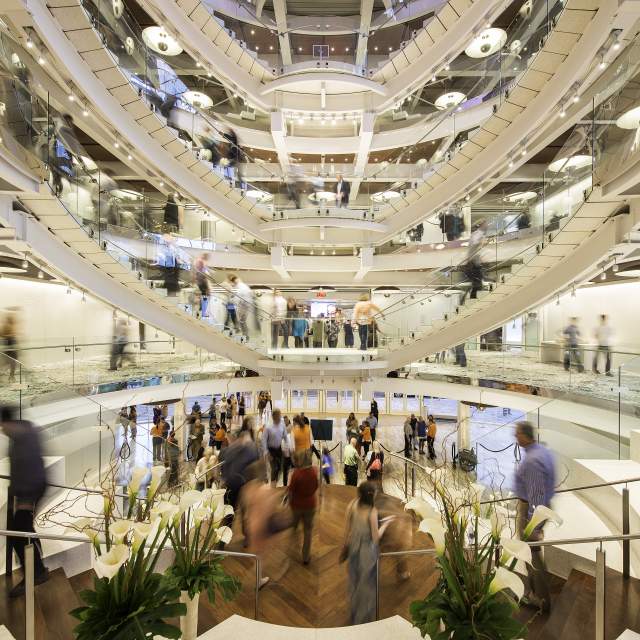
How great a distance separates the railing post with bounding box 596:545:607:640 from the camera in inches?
89.7

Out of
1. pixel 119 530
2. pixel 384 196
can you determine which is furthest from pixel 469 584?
pixel 384 196

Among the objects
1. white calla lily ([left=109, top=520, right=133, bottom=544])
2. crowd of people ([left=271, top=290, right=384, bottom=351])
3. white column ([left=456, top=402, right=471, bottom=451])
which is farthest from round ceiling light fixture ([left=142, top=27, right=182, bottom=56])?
white column ([left=456, top=402, right=471, bottom=451])

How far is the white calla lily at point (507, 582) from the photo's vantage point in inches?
64.1

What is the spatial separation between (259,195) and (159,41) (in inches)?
210

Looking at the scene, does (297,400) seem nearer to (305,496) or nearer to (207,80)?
(207,80)

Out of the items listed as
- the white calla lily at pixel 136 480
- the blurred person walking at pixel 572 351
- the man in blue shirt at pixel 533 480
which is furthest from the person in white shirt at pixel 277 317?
the white calla lily at pixel 136 480

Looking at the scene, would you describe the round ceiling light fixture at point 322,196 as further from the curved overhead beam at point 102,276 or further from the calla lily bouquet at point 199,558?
the calla lily bouquet at point 199,558

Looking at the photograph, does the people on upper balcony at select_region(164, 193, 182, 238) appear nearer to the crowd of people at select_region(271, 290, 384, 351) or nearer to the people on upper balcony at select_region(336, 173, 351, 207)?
the crowd of people at select_region(271, 290, 384, 351)

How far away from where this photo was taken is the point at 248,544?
475 cm

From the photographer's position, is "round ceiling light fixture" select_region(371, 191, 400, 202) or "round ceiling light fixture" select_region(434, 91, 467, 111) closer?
"round ceiling light fixture" select_region(371, 191, 400, 202)

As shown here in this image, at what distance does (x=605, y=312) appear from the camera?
13.4 m

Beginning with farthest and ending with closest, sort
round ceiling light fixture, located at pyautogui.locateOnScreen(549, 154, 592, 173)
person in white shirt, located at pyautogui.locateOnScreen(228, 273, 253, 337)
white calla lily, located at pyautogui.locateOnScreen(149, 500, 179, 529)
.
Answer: person in white shirt, located at pyautogui.locateOnScreen(228, 273, 253, 337)
round ceiling light fixture, located at pyautogui.locateOnScreen(549, 154, 592, 173)
white calla lily, located at pyautogui.locateOnScreen(149, 500, 179, 529)

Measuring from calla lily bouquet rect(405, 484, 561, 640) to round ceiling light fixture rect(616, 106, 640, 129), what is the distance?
433cm

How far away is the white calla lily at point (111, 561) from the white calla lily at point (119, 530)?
63 mm
